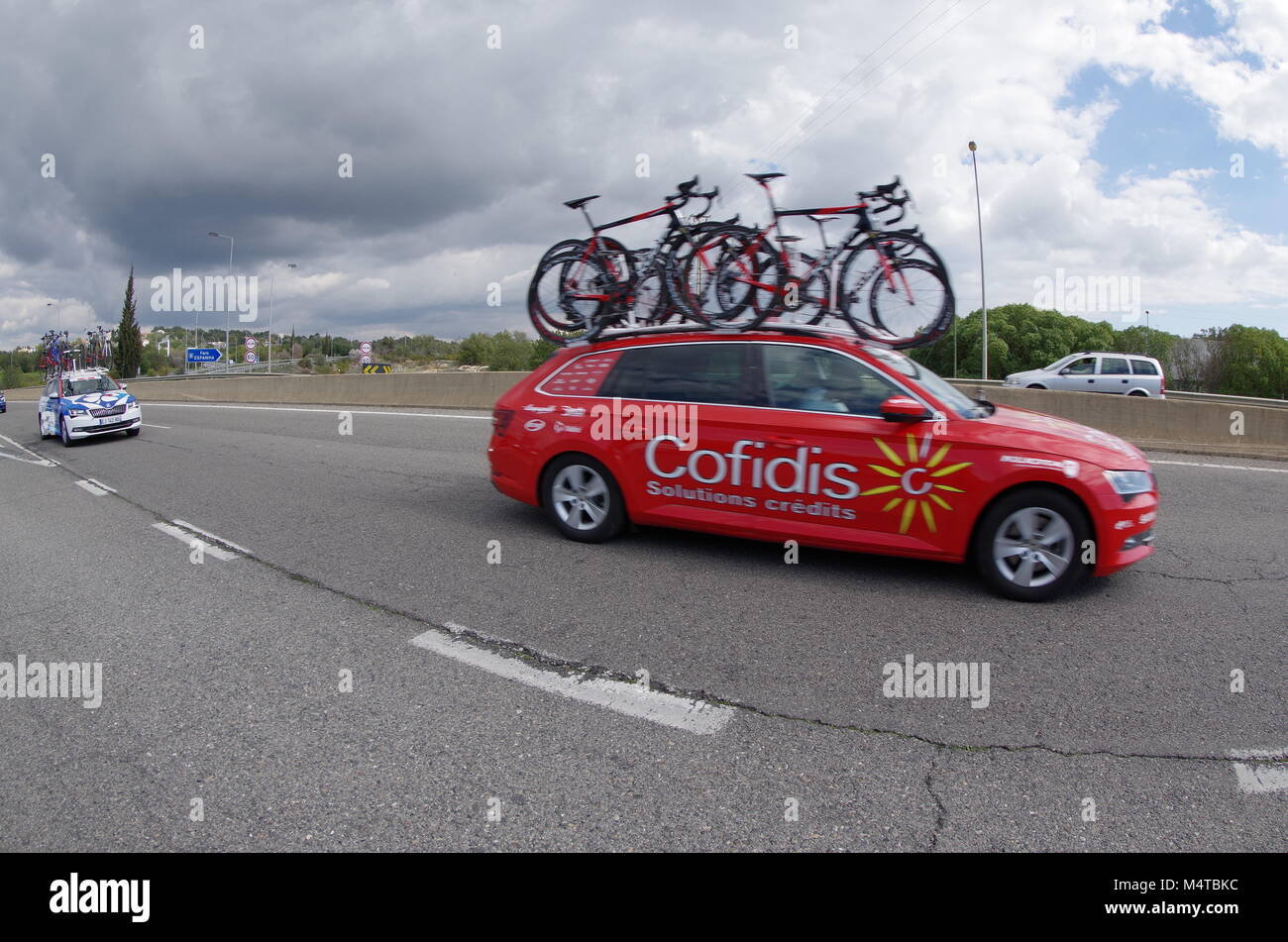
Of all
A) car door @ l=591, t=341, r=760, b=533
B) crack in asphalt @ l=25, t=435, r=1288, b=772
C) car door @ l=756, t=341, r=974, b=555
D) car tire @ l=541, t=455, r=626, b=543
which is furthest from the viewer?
car tire @ l=541, t=455, r=626, b=543

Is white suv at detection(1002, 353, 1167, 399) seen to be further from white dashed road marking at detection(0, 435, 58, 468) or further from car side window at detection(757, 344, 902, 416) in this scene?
white dashed road marking at detection(0, 435, 58, 468)

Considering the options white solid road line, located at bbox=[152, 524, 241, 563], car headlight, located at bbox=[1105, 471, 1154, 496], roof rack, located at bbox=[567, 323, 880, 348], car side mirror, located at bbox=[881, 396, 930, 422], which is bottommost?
white solid road line, located at bbox=[152, 524, 241, 563]

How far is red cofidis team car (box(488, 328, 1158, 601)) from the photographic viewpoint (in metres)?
4.86

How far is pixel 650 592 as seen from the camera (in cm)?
514

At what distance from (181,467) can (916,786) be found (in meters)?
11.8

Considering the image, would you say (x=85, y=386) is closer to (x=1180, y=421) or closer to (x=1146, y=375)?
(x=1180, y=421)

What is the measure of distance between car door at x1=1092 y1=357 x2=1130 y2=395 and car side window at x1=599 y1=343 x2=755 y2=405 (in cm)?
2127

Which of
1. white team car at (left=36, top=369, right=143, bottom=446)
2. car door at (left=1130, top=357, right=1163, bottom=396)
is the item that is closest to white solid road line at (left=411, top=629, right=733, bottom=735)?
white team car at (left=36, top=369, right=143, bottom=446)

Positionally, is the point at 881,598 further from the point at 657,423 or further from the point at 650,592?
the point at 657,423

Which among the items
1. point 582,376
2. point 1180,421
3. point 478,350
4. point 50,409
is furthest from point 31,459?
point 478,350

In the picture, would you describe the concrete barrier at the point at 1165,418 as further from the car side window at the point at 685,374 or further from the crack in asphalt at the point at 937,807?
the crack in asphalt at the point at 937,807

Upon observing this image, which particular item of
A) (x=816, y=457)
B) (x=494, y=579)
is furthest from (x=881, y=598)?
(x=494, y=579)

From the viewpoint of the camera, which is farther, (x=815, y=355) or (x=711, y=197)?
(x=711, y=197)

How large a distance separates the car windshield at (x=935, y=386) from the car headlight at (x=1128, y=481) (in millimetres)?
858
